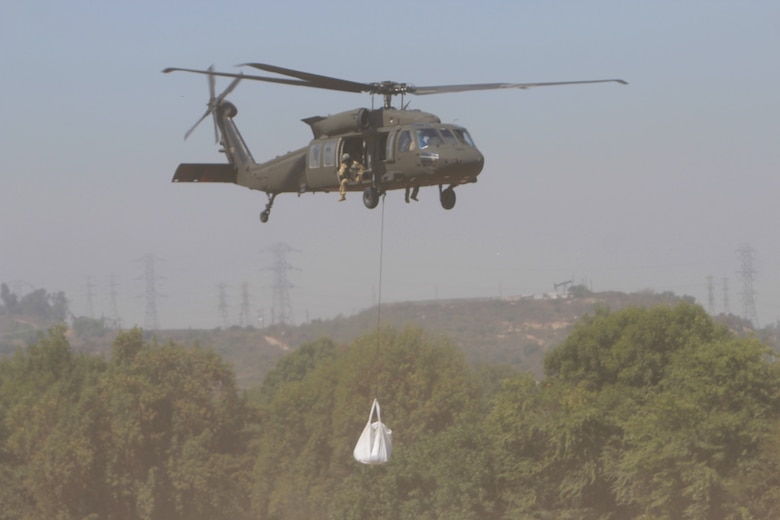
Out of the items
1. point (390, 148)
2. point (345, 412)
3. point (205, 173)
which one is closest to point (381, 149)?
point (390, 148)

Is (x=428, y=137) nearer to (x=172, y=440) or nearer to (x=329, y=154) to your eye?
(x=329, y=154)

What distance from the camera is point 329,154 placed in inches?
1088

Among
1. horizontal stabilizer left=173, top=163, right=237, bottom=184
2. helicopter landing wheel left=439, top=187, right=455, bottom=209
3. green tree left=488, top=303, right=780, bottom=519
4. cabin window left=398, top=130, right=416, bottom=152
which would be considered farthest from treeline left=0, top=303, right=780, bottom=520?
cabin window left=398, top=130, right=416, bottom=152

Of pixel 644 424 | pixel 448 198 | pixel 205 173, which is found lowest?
pixel 644 424

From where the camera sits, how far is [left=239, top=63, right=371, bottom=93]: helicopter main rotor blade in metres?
24.3

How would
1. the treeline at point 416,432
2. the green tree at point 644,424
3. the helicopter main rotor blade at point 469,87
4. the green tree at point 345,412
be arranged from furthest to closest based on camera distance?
the green tree at point 345,412 → the treeline at point 416,432 → the green tree at point 644,424 → the helicopter main rotor blade at point 469,87

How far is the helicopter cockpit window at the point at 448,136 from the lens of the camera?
26.3 meters

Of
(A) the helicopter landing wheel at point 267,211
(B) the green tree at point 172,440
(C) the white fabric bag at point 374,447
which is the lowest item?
(B) the green tree at point 172,440

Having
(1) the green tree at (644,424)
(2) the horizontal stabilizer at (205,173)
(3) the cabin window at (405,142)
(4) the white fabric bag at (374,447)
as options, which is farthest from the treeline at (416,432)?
(3) the cabin window at (405,142)

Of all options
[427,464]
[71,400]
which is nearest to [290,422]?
[71,400]

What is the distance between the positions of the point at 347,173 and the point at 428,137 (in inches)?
76.1

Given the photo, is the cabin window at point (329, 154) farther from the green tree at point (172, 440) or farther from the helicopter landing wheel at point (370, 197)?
the green tree at point (172, 440)

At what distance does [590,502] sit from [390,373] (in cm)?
2811

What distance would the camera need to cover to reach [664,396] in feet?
217
